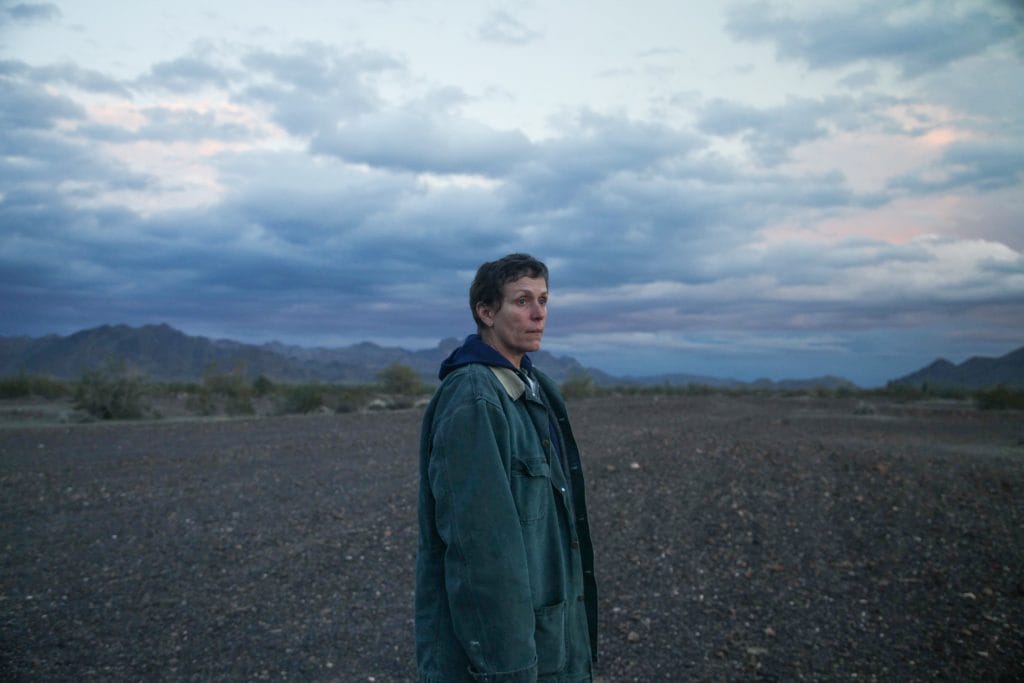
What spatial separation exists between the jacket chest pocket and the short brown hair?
0.54 meters

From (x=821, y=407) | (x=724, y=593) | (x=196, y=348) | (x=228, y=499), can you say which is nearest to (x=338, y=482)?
(x=228, y=499)

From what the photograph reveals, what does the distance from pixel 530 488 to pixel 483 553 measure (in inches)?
12.9

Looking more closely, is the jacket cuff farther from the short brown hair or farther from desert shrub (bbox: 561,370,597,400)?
desert shrub (bbox: 561,370,597,400)

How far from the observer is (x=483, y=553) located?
222 centimetres

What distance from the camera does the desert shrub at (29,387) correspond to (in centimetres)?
2934

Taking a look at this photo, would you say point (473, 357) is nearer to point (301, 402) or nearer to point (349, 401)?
point (301, 402)

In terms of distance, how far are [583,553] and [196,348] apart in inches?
4532

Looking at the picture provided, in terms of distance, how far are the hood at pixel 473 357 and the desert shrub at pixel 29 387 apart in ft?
104

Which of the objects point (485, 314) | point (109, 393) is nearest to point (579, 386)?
point (109, 393)

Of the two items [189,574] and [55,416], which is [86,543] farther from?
[55,416]

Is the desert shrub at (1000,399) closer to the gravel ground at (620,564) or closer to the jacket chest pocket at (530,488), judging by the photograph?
the gravel ground at (620,564)

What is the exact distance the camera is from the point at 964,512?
25.1 ft

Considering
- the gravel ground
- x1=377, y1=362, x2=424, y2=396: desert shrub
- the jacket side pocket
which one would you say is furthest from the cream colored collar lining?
x1=377, y1=362, x2=424, y2=396: desert shrub

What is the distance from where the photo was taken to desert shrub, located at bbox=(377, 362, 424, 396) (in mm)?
30875
